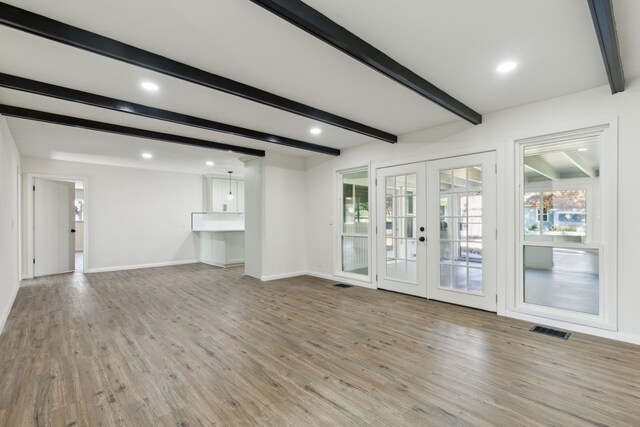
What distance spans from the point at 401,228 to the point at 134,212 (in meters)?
6.68

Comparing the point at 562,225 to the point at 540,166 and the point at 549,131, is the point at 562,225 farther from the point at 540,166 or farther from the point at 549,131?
the point at 549,131

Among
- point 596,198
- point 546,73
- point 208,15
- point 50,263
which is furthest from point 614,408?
point 50,263

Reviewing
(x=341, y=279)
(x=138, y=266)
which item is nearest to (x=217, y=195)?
(x=138, y=266)

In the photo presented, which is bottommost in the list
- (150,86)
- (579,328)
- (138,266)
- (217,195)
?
(138,266)

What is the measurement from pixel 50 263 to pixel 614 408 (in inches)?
370

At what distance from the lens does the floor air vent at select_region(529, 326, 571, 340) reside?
3.16m

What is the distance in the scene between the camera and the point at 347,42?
7.18ft

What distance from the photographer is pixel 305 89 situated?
126 inches

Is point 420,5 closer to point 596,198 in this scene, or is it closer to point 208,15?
point 208,15

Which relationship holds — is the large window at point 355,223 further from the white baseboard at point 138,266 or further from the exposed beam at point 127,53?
the white baseboard at point 138,266

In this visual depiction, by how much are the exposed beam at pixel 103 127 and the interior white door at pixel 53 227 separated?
4037 mm

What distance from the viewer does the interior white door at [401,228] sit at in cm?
470

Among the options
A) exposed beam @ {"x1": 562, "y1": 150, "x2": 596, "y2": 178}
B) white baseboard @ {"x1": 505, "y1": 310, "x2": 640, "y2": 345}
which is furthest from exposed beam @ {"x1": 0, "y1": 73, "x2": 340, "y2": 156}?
white baseboard @ {"x1": 505, "y1": 310, "x2": 640, "y2": 345}

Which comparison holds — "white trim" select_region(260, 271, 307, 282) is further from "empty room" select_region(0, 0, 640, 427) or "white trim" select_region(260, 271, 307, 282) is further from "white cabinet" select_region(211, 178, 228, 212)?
"white cabinet" select_region(211, 178, 228, 212)
